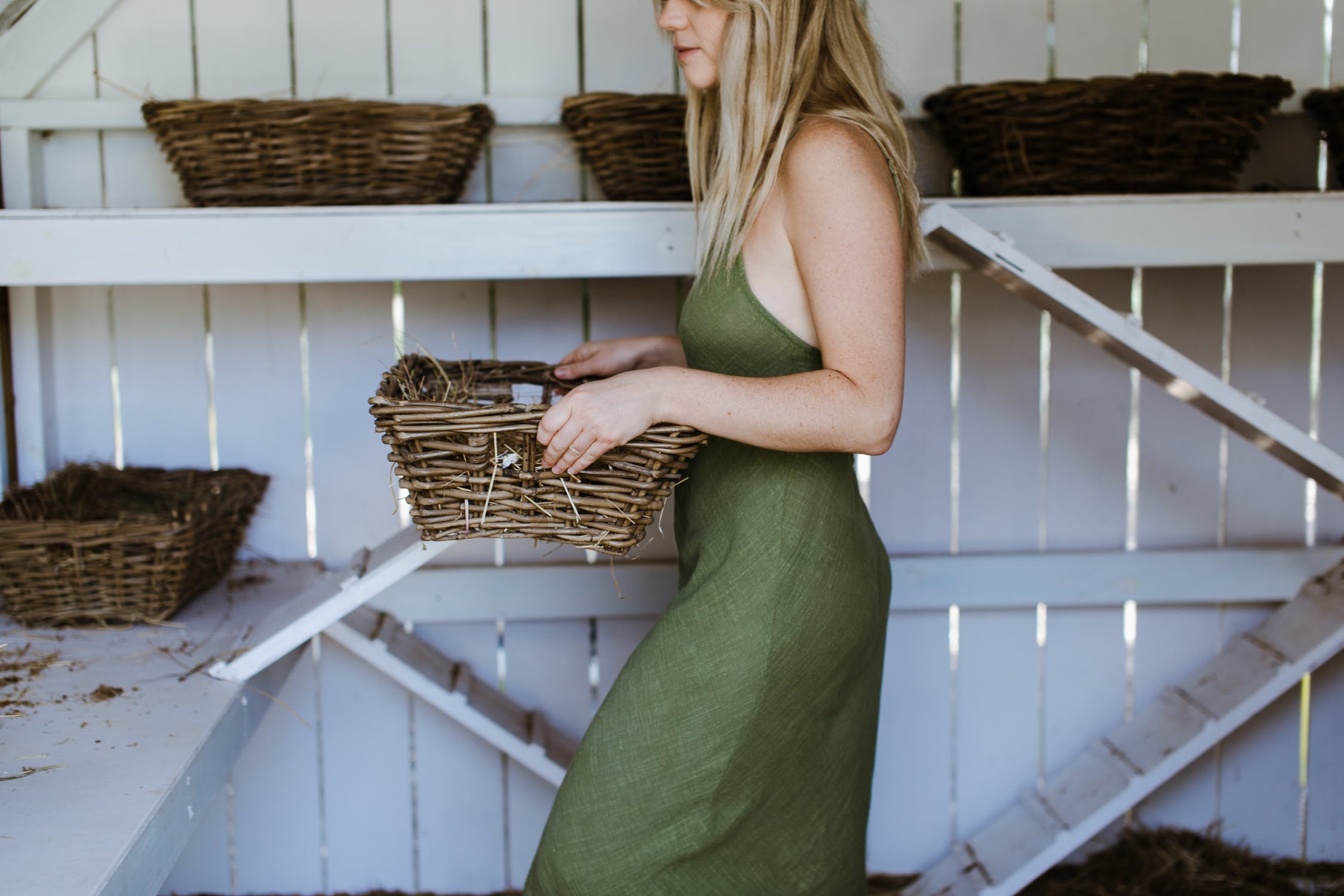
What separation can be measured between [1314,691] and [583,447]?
1.77 metres

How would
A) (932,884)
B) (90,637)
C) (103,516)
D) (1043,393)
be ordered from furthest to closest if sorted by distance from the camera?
(1043,393), (932,884), (103,516), (90,637)

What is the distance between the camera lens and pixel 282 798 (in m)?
2.12

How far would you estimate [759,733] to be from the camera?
1.19 meters

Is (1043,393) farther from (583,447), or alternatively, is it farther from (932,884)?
(583,447)

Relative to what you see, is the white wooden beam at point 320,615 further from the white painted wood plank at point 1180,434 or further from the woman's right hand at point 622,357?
the white painted wood plank at point 1180,434

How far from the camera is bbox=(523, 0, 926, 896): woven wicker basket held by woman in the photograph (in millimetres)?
1114

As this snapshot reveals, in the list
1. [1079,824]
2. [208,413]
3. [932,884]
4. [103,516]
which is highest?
[208,413]

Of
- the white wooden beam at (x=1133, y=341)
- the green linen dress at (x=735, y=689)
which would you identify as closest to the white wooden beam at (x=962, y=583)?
the white wooden beam at (x=1133, y=341)

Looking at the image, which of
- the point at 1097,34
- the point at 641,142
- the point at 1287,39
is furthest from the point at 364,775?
the point at 1287,39

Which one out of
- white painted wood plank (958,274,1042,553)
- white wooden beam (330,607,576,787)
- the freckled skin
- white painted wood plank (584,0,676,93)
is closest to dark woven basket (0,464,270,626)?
white wooden beam (330,607,576,787)

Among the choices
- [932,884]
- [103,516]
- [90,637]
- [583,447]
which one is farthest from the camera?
[932,884]

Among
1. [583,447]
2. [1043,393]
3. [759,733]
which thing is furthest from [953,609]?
[583,447]

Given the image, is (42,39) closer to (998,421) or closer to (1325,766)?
(998,421)

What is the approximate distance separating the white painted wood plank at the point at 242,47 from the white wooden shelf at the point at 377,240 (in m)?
0.54
